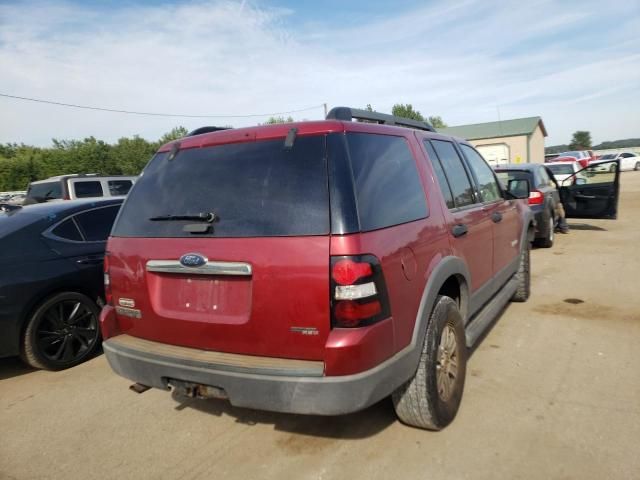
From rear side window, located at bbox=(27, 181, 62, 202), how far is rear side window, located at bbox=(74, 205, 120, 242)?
683 cm

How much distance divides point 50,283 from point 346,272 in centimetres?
332

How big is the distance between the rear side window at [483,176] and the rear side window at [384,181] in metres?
1.36

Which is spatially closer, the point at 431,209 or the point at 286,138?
the point at 286,138

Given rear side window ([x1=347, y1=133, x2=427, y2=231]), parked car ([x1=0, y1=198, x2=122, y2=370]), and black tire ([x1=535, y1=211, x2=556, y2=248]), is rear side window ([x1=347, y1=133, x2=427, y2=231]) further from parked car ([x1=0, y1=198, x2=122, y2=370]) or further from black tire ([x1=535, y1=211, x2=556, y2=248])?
black tire ([x1=535, y1=211, x2=556, y2=248])

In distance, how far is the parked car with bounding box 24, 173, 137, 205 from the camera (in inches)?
421

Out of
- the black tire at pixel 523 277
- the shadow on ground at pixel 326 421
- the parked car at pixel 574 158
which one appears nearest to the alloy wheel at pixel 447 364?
the shadow on ground at pixel 326 421

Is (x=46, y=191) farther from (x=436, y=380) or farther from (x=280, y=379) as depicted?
(x=436, y=380)

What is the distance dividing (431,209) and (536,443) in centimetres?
151

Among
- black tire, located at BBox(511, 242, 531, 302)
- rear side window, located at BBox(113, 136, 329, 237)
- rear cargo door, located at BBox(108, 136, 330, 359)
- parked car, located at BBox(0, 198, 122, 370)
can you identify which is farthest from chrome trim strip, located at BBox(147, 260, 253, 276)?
black tire, located at BBox(511, 242, 531, 302)

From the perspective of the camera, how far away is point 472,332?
3.33m

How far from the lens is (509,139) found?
45125 mm

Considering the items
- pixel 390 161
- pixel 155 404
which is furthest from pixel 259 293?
pixel 155 404

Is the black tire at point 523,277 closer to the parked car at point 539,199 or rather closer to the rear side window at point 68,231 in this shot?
Answer: the parked car at point 539,199

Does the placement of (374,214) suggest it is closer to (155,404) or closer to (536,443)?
(536,443)
